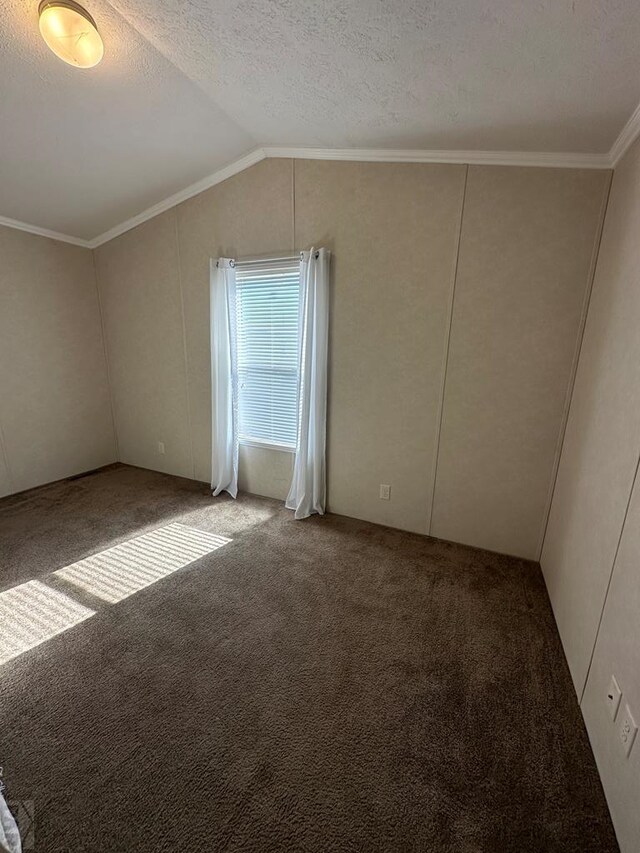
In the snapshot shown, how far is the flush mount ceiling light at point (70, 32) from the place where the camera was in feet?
4.87

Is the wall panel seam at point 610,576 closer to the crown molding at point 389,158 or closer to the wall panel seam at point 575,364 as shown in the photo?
the wall panel seam at point 575,364

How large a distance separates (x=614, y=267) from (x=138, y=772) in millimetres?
2897

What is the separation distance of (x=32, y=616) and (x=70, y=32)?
277 cm

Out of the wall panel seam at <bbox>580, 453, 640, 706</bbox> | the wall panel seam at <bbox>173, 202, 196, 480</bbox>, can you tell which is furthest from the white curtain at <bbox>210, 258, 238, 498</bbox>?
the wall panel seam at <bbox>580, 453, 640, 706</bbox>

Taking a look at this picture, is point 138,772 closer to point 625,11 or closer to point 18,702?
point 18,702

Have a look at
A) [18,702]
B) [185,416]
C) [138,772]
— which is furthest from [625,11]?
[185,416]

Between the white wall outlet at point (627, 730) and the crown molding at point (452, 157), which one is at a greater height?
the crown molding at point (452, 157)

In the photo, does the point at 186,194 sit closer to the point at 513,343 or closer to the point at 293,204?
the point at 293,204

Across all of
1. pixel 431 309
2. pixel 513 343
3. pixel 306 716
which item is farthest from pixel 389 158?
pixel 306 716

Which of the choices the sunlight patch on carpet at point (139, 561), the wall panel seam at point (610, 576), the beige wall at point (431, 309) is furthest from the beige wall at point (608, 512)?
the sunlight patch on carpet at point (139, 561)

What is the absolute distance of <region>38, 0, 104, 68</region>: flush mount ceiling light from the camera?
1.49 meters

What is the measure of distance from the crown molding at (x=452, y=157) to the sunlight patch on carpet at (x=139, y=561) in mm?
2828

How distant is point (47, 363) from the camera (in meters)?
3.46

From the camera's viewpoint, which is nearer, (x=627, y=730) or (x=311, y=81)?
(x=627, y=730)
